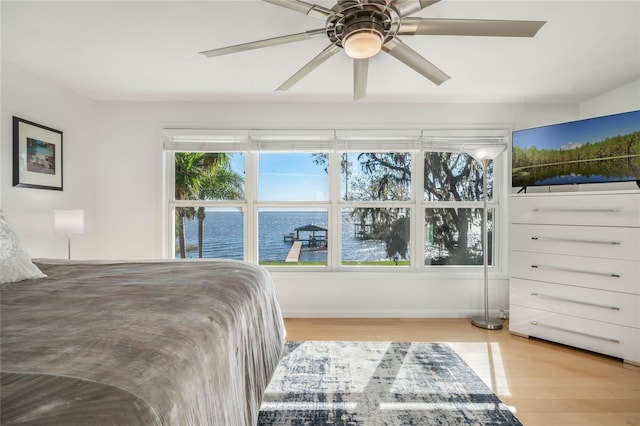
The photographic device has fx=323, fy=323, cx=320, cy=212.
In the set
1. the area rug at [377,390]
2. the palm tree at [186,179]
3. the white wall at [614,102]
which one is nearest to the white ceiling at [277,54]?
the white wall at [614,102]

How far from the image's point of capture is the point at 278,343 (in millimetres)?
2061

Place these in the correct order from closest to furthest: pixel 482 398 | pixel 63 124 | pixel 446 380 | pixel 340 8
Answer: pixel 340 8, pixel 482 398, pixel 446 380, pixel 63 124

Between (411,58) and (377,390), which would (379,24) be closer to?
(411,58)

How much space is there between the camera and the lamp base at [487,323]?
3221 millimetres

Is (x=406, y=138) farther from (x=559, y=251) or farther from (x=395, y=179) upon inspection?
(x=559, y=251)

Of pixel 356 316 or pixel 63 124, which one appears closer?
pixel 63 124

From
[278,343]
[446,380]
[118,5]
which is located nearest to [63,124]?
[118,5]

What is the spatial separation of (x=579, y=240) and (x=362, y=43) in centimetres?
258

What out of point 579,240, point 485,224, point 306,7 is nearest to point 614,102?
point 579,240

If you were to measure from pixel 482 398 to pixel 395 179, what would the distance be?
2.32m

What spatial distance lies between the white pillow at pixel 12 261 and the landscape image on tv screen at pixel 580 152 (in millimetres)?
3849

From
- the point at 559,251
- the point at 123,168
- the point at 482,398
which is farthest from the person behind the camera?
the point at 123,168

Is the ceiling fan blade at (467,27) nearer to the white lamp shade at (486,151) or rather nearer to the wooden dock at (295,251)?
the white lamp shade at (486,151)

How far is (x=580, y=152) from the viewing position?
2.88 m
